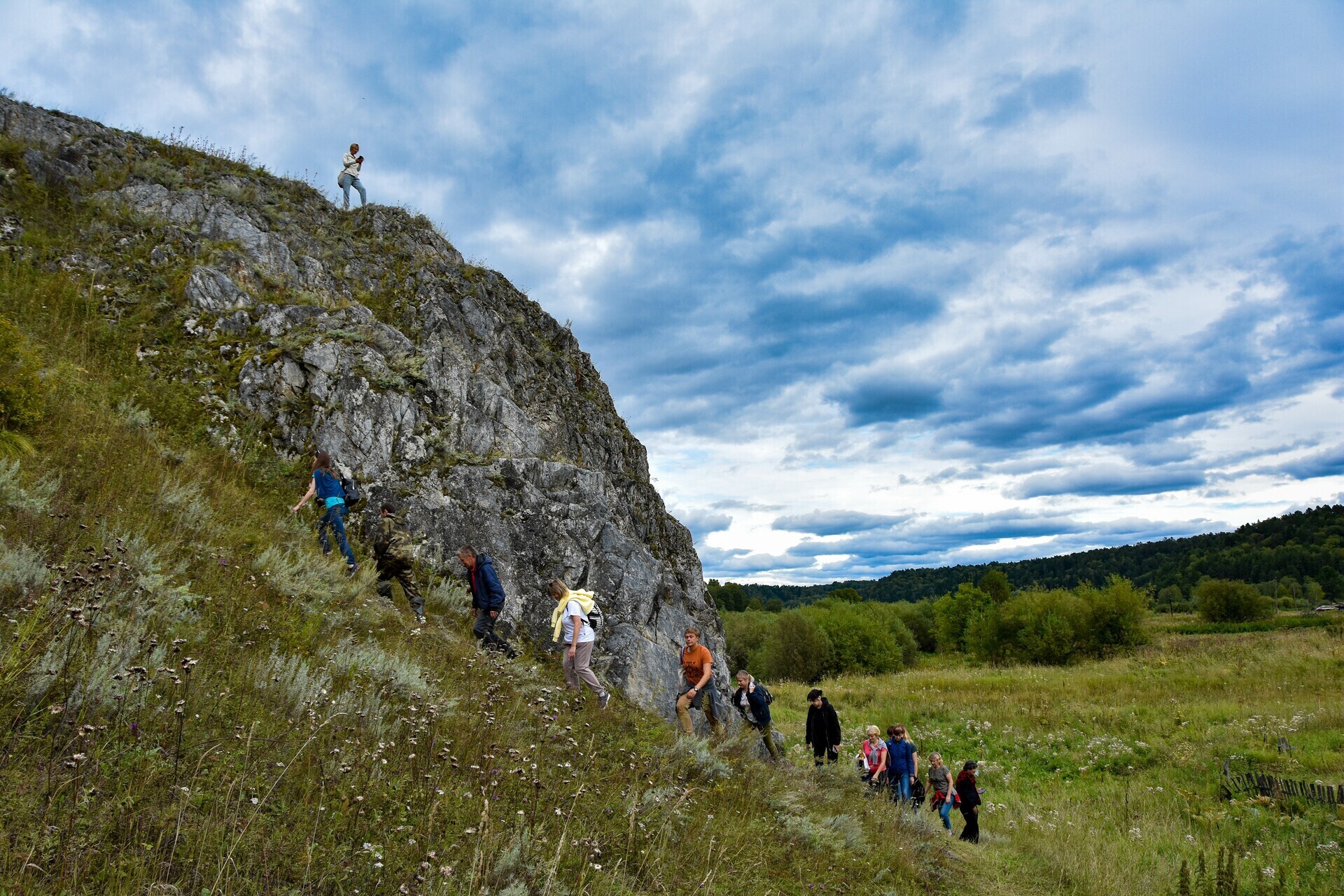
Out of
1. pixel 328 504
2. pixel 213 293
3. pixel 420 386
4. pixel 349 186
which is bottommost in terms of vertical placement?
pixel 328 504

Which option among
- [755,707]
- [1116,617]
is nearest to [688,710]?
[755,707]

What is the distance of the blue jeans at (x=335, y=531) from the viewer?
9.90m

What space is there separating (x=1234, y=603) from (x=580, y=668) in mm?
85930

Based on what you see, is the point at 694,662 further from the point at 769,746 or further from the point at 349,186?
the point at 349,186

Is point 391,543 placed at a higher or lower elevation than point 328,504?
lower

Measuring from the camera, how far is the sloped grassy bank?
9.91ft

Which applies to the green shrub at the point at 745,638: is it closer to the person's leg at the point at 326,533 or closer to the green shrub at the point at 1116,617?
the green shrub at the point at 1116,617

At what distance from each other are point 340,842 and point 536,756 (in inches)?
85.6

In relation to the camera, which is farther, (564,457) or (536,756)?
(564,457)

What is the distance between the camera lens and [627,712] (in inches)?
342

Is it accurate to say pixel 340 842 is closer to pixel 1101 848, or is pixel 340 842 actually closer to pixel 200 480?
pixel 200 480

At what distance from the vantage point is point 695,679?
10125 mm

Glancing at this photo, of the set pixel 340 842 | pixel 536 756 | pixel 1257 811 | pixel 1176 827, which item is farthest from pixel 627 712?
pixel 1257 811

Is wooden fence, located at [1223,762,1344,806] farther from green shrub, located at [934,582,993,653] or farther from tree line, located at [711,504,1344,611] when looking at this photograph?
tree line, located at [711,504,1344,611]
